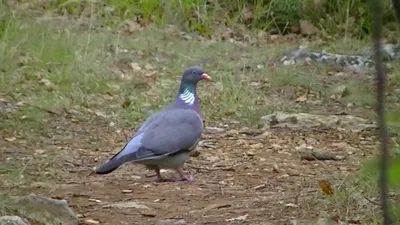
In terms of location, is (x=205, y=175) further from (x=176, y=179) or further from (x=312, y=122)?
(x=312, y=122)

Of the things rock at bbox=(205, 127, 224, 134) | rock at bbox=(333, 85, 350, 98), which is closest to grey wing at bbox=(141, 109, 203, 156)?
A: rock at bbox=(205, 127, 224, 134)

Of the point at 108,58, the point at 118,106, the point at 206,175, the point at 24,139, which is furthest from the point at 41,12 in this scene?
the point at 206,175

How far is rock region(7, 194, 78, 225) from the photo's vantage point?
3336mm

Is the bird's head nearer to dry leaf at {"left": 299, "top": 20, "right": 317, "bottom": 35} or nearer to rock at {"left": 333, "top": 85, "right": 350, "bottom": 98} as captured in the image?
rock at {"left": 333, "top": 85, "right": 350, "bottom": 98}

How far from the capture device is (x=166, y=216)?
3672mm

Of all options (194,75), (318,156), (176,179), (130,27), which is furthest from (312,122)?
(130,27)

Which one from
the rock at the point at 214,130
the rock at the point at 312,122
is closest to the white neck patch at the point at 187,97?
the rock at the point at 214,130

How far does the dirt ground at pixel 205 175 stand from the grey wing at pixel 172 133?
7.2 inches

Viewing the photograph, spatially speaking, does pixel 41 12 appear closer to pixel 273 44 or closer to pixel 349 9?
pixel 273 44

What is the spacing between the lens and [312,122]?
5.70 metres

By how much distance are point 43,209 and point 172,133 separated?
1.14 m

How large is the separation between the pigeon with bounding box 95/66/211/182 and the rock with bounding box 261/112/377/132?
115cm

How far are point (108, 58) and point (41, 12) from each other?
5.39 ft

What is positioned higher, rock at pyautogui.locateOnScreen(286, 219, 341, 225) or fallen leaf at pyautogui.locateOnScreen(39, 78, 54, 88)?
rock at pyautogui.locateOnScreen(286, 219, 341, 225)
